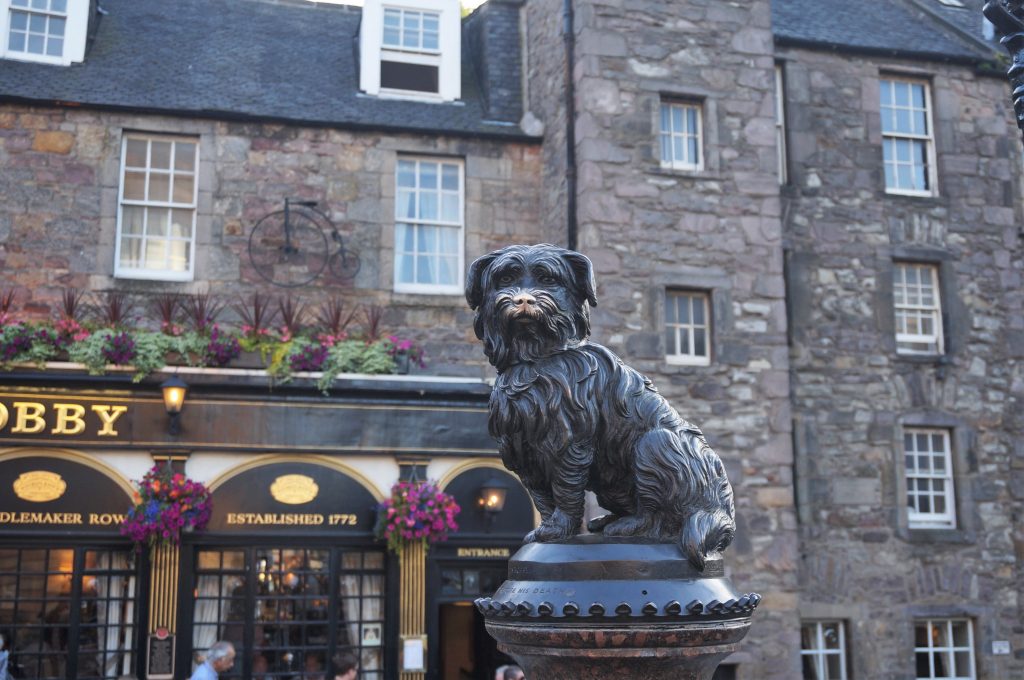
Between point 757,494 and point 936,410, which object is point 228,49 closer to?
point 757,494

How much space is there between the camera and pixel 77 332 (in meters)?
11.7

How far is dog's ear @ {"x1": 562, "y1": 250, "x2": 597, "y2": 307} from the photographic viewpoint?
12.2 feet

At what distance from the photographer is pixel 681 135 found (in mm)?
13320

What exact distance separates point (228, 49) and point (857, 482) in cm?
998

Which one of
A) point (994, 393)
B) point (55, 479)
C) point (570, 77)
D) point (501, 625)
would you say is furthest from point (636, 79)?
point (501, 625)

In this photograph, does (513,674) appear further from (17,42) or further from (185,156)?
(17,42)

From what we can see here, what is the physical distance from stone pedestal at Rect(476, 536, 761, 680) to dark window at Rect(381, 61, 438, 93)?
11.8 meters

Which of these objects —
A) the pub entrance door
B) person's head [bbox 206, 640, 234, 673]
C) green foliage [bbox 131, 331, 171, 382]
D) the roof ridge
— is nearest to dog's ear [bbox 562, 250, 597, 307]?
person's head [bbox 206, 640, 234, 673]

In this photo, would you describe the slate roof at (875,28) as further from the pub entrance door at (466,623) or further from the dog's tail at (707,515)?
the dog's tail at (707,515)

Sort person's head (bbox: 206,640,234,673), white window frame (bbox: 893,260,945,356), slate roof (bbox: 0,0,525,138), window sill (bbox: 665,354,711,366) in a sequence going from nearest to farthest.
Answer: person's head (bbox: 206,640,234,673)
window sill (bbox: 665,354,711,366)
slate roof (bbox: 0,0,525,138)
white window frame (bbox: 893,260,945,356)

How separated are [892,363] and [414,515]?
6757mm

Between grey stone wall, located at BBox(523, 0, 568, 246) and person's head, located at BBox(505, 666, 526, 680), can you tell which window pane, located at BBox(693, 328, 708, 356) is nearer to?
grey stone wall, located at BBox(523, 0, 568, 246)

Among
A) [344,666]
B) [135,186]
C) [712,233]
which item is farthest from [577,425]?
[135,186]

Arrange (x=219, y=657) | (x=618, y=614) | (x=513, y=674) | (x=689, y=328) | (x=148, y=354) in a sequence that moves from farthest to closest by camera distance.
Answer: (x=689, y=328), (x=148, y=354), (x=219, y=657), (x=513, y=674), (x=618, y=614)
